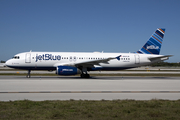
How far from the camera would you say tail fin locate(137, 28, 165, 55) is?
3216 centimetres

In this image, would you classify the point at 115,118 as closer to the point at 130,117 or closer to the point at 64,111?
the point at 130,117

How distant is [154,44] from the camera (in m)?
32.3

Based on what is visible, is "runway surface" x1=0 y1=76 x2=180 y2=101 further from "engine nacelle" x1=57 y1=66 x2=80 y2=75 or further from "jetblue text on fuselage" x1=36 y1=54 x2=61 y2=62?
"jetblue text on fuselage" x1=36 y1=54 x2=61 y2=62

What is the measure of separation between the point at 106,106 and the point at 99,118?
168cm

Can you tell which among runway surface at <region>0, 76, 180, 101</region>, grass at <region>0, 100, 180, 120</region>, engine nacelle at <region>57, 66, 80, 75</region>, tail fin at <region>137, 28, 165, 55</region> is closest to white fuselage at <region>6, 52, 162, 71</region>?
engine nacelle at <region>57, 66, 80, 75</region>

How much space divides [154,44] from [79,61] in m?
13.3

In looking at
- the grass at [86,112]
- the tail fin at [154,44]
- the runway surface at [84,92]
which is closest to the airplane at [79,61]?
the tail fin at [154,44]

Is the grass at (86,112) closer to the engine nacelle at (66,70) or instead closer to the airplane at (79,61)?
the engine nacelle at (66,70)

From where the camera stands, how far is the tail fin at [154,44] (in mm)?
32156

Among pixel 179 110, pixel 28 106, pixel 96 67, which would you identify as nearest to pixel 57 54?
pixel 96 67

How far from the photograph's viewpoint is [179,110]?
7508 mm

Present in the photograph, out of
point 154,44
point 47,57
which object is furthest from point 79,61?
point 154,44

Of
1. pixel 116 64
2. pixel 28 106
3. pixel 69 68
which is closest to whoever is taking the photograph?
pixel 28 106

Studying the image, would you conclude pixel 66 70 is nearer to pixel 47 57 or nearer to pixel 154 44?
pixel 47 57
